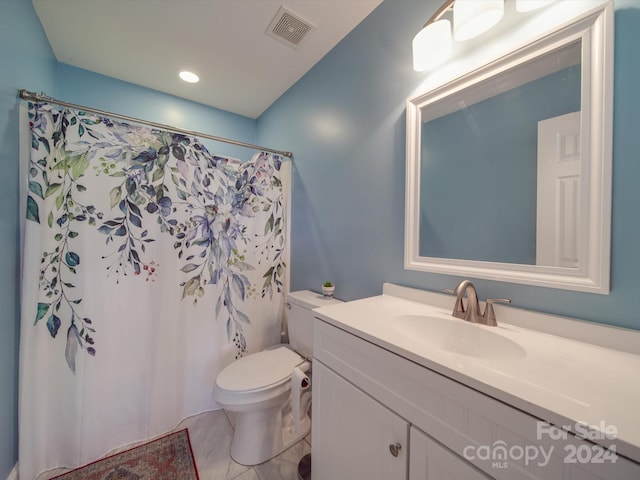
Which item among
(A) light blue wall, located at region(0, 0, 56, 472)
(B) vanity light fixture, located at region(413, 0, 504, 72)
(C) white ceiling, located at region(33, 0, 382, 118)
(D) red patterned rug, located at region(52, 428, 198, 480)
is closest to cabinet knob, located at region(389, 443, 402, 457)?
(D) red patterned rug, located at region(52, 428, 198, 480)

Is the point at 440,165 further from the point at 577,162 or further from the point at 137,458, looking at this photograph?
the point at 137,458

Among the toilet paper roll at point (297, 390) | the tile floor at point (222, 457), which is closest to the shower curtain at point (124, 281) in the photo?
the tile floor at point (222, 457)

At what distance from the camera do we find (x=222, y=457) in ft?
4.16

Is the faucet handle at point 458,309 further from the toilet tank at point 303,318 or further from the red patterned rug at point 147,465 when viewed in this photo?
the red patterned rug at point 147,465

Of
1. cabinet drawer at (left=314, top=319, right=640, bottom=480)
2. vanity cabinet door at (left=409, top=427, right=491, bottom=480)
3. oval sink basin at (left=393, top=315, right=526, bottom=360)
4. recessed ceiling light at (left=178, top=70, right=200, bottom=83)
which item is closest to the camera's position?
cabinet drawer at (left=314, top=319, right=640, bottom=480)

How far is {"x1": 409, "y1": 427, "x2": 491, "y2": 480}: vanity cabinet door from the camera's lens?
0.53 meters

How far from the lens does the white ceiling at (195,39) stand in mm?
1319

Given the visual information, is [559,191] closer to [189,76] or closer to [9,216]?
[9,216]

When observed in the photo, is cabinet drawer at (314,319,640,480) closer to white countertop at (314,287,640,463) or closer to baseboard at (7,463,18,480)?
white countertop at (314,287,640,463)

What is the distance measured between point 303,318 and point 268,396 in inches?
17.1

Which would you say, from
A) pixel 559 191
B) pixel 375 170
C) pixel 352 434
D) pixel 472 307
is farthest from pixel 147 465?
pixel 559 191

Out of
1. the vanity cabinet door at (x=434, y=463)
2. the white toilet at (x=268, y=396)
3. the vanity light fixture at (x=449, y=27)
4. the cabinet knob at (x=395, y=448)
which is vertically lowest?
the white toilet at (x=268, y=396)

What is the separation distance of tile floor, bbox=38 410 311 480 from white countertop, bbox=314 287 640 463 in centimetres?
98

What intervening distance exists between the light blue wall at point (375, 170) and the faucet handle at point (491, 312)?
2.1 inches
